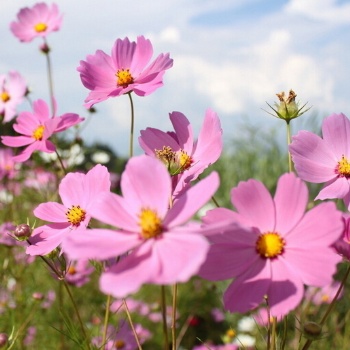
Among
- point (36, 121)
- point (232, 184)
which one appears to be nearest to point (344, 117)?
point (36, 121)

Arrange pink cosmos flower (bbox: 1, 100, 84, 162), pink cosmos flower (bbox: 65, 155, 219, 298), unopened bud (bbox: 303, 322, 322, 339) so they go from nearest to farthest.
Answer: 1. pink cosmos flower (bbox: 65, 155, 219, 298)
2. unopened bud (bbox: 303, 322, 322, 339)
3. pink cosmos flower (bbox: 1, 100, 84, 162)

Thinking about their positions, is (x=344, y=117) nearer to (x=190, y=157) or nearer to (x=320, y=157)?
(x=320, y=157)

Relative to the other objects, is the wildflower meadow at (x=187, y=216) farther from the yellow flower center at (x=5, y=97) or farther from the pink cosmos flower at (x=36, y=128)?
the yellow flower center at (x=5, y=97)

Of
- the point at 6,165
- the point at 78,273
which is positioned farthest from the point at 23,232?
the point at 6,165

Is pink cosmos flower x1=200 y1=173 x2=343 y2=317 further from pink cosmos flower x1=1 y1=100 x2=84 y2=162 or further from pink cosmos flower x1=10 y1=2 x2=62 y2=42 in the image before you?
pink cosmos flower x1=10 y1=2 x2=62 y2=42

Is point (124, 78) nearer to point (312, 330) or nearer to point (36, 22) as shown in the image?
point (312, 330)

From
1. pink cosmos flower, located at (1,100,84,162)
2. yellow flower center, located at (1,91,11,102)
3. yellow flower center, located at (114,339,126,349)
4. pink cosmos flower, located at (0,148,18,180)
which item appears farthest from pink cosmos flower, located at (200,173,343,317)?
pink cosmos flower, located at (0,148,18,180)
